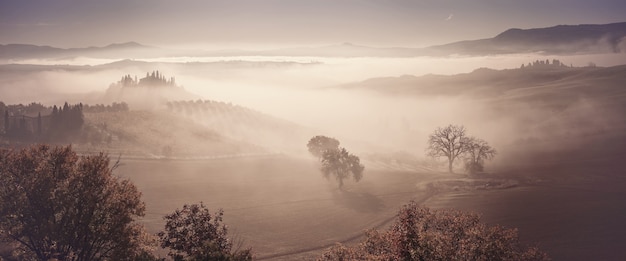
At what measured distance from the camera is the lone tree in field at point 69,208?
40.7m

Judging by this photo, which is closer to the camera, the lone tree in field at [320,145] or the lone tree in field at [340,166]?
the lone tree in field at [340,166]

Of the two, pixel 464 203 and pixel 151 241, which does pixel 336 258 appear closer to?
pixel 151 241

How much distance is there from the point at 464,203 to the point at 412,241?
213 ft

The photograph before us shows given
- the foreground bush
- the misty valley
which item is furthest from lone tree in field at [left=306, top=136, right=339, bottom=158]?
the foreground bush

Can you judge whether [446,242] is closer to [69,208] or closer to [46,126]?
[69,208]

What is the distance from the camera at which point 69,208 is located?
1676 inches

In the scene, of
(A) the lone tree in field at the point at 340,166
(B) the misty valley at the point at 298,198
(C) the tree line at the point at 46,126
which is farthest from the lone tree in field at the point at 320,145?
(C) the tree line at the point at 46,126

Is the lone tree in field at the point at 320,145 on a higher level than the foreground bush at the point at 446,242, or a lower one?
higher

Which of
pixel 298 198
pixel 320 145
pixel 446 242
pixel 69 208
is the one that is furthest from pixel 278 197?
pixel 446 242

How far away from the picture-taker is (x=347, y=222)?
7950 cm

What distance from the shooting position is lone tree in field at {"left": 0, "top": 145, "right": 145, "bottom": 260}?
40.7 metres

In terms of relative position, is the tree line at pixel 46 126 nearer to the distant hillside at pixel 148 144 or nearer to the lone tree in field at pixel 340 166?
the distant hillside at pixel 148 144

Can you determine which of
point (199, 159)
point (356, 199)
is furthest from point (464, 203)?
point (199, 159)

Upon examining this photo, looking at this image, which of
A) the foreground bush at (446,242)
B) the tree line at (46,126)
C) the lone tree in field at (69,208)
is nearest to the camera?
the foreground bush at (446,242)
